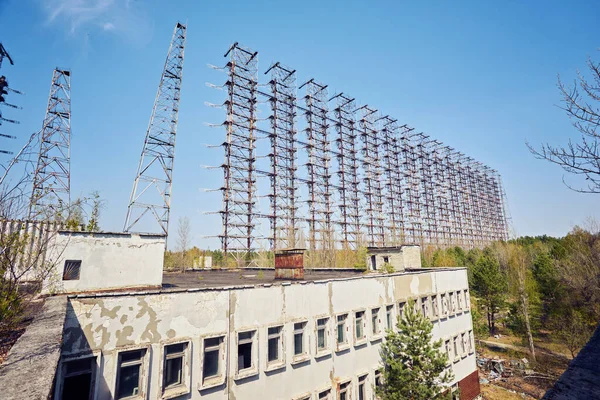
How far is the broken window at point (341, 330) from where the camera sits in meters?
14.5

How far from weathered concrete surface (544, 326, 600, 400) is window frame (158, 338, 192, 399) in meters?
9.98

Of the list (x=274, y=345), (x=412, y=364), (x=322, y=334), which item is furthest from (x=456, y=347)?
(x=274, y=345)

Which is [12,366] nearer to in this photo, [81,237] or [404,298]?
[81,237]

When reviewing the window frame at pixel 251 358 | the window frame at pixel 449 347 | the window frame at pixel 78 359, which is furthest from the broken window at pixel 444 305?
the window frame at pixel 78 359

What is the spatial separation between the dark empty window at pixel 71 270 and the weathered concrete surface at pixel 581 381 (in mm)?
14142

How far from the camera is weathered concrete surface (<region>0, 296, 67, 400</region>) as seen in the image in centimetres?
322

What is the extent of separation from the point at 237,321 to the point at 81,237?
7.05 meters

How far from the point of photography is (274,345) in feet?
40.3

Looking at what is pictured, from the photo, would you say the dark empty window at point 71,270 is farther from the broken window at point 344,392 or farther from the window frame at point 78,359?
the broken window at point 344,392

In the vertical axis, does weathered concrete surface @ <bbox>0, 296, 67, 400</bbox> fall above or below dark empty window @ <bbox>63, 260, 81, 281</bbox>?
below

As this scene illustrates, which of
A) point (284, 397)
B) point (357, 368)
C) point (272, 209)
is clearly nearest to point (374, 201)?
point (272, 209)

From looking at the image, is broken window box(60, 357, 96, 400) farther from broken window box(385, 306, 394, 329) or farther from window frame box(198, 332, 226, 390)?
broken window box(385, 306, 394, 329)

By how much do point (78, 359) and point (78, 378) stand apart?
0.63 m

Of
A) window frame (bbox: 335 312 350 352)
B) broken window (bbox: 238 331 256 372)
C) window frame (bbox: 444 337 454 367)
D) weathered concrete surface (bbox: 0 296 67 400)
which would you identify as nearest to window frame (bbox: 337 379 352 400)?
window frame (bbox: 335 312 350 352)
